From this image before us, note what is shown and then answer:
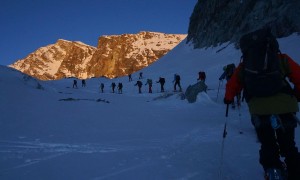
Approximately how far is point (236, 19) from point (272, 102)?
175ft

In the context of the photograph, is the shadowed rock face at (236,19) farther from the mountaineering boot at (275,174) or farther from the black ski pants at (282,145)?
the mountaineering boot at (275,174)

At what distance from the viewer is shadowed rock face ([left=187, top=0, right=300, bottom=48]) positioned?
3994cm

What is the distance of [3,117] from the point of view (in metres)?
10.3

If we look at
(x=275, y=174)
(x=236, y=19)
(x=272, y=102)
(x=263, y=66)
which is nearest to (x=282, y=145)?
(x=275, y=174)

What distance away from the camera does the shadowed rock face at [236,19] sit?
39.9 metres

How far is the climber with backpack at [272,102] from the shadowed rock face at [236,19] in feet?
94.9

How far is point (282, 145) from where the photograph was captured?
12.9 ft

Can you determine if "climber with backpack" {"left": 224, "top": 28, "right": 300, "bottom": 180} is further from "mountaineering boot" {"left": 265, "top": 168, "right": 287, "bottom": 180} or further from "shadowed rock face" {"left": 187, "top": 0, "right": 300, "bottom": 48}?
"shadowed rock face" {"left": 187, "top": 0, "right": 300, "bottom": 48}

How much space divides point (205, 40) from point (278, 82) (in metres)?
56.3

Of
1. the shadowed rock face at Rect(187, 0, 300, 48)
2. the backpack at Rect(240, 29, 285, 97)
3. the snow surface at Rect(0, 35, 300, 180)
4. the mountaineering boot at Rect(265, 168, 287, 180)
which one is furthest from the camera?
the shadowed rock face at Rect(187, 0, 300, 48)

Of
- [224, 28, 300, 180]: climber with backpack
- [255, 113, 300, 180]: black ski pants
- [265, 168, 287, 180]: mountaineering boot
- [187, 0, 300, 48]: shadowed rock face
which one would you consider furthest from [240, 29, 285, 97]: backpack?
[187, 0, 300, 48]: shadowed rock face

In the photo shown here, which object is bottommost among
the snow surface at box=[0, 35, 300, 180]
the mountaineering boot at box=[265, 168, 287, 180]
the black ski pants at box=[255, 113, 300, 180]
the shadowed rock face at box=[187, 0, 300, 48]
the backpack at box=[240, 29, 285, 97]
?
the snow surface at box=[0, 35, 300, 180]

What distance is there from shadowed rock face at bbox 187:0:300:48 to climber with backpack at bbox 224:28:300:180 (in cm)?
2892

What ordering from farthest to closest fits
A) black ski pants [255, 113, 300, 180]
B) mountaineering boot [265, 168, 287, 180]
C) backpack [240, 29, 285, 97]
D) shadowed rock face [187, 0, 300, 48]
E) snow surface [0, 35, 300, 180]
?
shadowed rock face [187, 0, 300, 48], snow surface [0, 35, 300, 180], backpack [240, 29, 285, 97], black ski pants [255, 113, 300, 180], mountaineering boot [265, 168, 287, 180]
